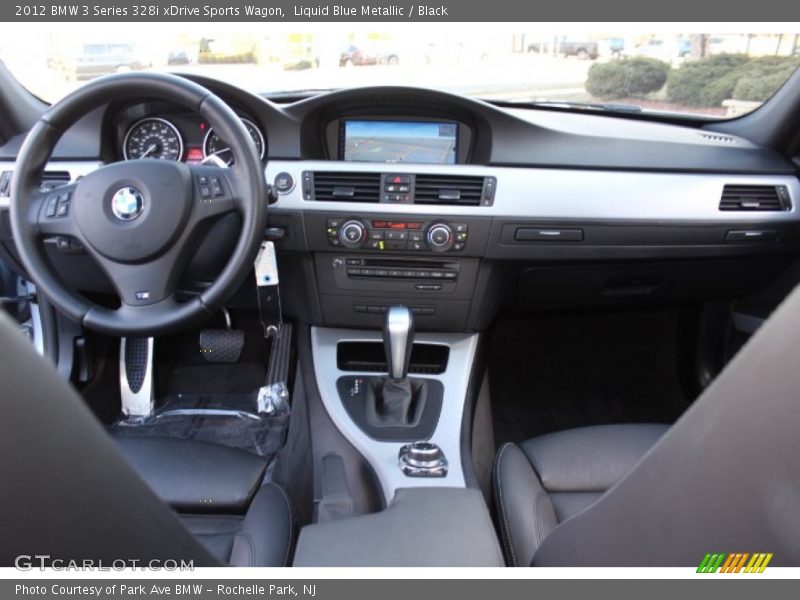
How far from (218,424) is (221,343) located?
Answer: 36 centimetres

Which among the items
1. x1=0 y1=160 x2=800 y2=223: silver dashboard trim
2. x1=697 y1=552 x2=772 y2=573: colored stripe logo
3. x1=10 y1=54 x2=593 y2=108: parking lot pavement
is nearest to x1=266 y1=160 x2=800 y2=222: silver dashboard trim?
x1=0 y1=160 x2=800 y2=223: silver dashboard trim

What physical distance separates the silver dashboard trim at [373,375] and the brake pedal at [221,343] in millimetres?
355

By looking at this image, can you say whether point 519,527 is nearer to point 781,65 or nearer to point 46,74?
point 781,65

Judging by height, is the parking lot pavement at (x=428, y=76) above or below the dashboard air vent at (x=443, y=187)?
above

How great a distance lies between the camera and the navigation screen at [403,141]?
209cm

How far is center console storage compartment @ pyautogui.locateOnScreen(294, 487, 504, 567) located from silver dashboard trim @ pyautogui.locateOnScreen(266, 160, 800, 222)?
0.95 metres

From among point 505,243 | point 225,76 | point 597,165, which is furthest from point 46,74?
point 597,165

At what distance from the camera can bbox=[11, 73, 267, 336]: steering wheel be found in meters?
1.63

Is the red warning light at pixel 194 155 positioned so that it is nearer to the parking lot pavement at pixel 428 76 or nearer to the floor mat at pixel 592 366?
the parking lot pavement at pixel 428 76

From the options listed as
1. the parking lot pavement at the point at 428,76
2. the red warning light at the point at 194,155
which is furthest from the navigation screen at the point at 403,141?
the red warning light at the point at 194,155

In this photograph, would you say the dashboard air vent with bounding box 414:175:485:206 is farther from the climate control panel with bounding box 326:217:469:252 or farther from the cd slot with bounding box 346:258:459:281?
the cd slot with bounding box 346:258:459:281

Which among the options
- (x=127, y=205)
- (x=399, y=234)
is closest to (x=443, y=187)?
(x=399, y=234)

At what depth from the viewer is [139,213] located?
1.65 m

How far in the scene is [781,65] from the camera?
2.01 meters
